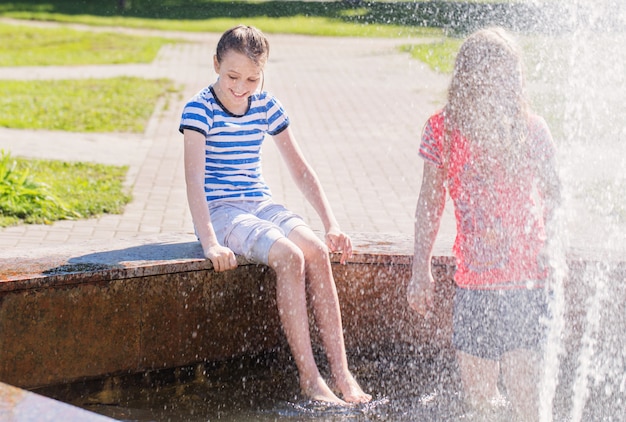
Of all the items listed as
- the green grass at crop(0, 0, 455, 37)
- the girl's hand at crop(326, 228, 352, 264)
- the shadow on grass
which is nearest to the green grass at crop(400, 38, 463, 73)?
the shadow on grass

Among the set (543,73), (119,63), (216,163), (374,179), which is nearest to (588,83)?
(543,73)

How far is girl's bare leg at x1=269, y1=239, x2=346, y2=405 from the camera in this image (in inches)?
137

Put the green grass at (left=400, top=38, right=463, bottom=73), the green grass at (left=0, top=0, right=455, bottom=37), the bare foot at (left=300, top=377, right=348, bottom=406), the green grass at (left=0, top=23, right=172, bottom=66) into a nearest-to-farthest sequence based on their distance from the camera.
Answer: the bare foot at (left=300, top=377, right=348, bottom=406)
the green grass at (left=400, top=38, right=463, bottom=73)
the green grass at (left=0, top=23, right=172, bottom=66)
the green grass at (left=0, top=0, right=455, bottom=37)

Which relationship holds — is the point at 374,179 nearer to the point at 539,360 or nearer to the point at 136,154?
the point at 136,154

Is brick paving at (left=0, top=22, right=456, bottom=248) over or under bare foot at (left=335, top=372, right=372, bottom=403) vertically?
under

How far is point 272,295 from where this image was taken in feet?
12.5

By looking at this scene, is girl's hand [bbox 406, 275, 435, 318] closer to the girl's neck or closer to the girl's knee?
the girl's knee

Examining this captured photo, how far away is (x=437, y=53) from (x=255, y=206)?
47.1 feet

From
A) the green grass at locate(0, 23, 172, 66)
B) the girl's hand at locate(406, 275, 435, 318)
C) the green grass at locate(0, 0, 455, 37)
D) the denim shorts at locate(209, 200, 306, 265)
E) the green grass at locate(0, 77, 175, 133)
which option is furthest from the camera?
the green grass at locate(0, 0, 455, 37)

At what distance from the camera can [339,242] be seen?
374 centimetres

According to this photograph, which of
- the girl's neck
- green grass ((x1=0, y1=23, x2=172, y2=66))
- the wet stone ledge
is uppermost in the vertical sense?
the girl's neck

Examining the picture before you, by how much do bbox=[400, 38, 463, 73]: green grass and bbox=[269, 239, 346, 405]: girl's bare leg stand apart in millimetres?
11511

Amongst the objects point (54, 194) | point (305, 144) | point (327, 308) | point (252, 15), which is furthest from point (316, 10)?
point (327, 308)

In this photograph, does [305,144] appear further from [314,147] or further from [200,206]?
[200,206]
